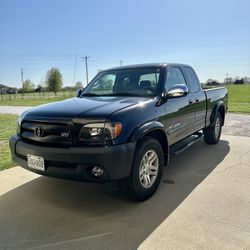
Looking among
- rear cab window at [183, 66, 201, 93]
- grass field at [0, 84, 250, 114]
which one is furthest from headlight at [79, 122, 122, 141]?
grass field at [0, 84, 250, 114]

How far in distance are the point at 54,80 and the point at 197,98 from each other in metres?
64.4

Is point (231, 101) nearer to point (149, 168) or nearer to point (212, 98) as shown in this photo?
point (212, 98)

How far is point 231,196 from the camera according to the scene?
368cm

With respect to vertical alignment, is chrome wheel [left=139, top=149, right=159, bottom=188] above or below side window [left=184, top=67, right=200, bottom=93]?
below

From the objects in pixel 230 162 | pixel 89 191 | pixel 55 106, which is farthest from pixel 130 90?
pixel 230 162

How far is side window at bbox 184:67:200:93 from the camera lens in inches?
211

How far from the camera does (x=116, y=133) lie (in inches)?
122

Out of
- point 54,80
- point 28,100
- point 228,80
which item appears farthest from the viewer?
point 228,80

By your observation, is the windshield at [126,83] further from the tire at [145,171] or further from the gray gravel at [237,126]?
the gray gravel at [237,126]

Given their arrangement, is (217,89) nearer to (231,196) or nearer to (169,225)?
(231,196)

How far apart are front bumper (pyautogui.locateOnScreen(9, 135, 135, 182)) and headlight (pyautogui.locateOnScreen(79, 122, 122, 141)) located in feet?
0.41

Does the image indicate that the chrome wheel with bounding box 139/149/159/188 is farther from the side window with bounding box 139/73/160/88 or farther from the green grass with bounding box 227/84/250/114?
the green grass with bounding box 227/84/250/114

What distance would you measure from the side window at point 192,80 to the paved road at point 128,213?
1647mm

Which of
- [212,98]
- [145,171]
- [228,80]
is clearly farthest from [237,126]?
[228,80]
